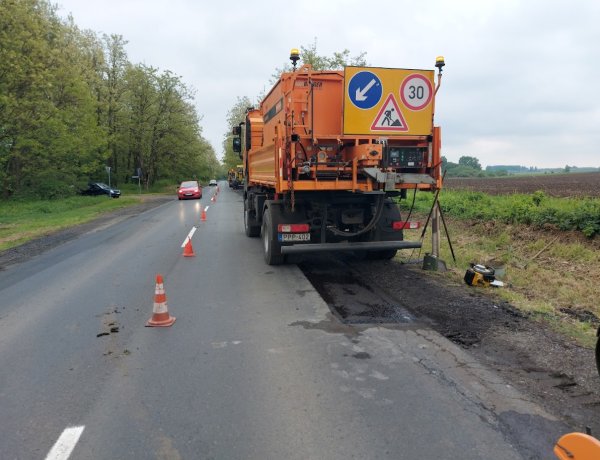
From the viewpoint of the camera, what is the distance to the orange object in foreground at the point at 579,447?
215 cm

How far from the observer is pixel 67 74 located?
31.2m

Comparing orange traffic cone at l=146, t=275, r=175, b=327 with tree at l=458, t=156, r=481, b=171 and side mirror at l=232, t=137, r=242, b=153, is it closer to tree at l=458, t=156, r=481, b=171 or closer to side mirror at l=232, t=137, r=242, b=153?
side mirror at l=232, t=137, r=242, b=153

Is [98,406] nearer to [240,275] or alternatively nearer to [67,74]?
[240,275]

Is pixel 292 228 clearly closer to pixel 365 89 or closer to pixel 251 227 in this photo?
pixel 365 89

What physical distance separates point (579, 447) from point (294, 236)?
6.75m

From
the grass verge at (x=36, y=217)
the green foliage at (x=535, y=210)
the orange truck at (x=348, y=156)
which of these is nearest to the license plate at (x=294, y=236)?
the orange truck at (x=348, y=156)

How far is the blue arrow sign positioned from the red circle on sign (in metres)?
0.48

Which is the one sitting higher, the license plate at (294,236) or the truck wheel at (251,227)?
the license plate at (294,236)

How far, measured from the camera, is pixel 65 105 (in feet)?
106

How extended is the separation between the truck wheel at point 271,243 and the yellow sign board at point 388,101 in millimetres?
2286

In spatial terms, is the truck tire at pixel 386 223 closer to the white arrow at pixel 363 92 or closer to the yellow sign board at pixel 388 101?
the yellow sign board at pixel 388 101

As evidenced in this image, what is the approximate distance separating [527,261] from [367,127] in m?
4.51

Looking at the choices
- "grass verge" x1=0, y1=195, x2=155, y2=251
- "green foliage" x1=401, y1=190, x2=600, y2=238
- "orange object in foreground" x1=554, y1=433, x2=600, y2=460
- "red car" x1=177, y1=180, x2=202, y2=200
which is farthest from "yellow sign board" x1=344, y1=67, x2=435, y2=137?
"red car" x1=177, y1=180, x2=202, y2=200

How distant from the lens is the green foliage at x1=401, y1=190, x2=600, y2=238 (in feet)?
33.1
